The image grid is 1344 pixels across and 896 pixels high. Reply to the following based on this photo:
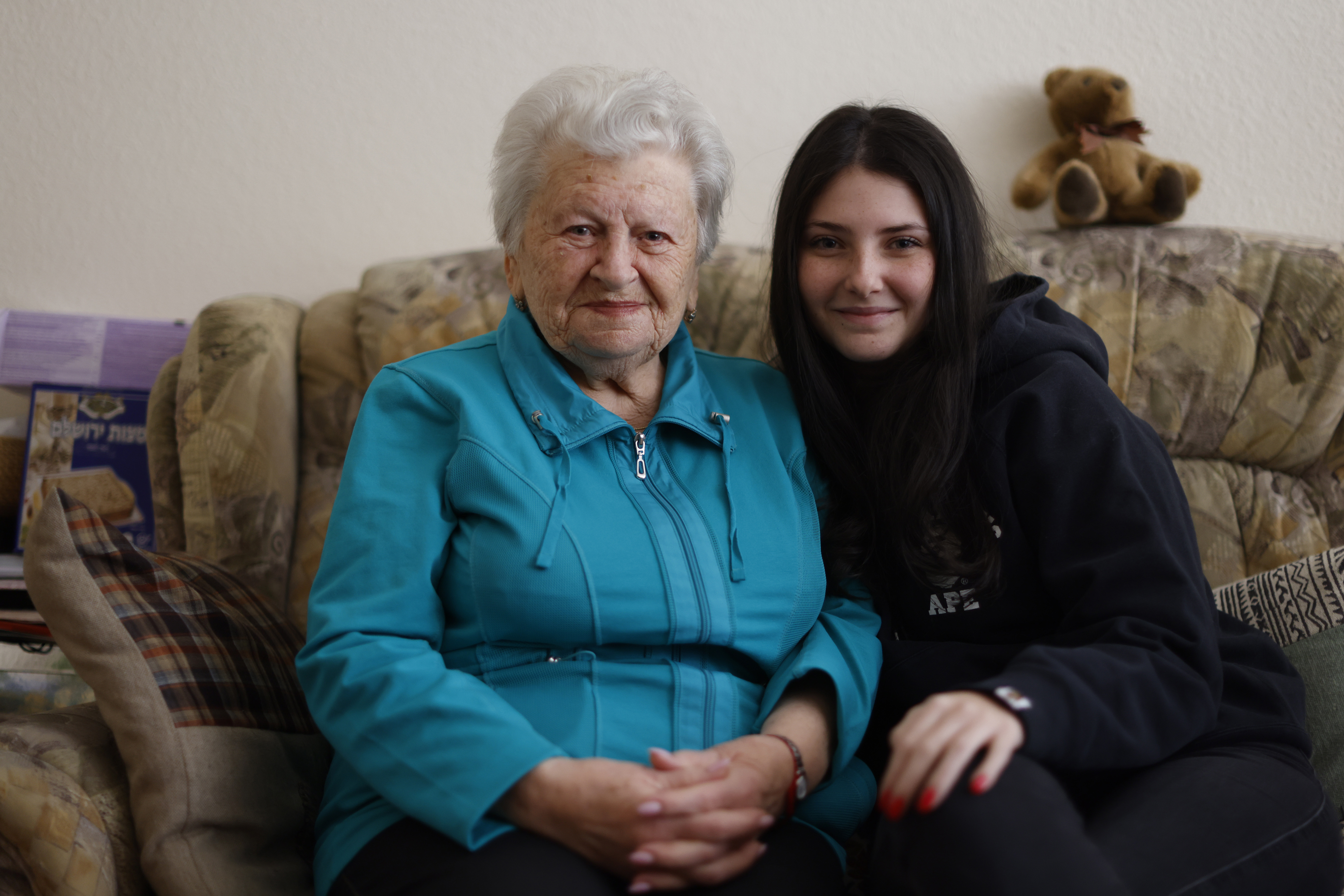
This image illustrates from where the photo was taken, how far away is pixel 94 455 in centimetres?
185

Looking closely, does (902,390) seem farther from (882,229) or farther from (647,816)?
(647,816)

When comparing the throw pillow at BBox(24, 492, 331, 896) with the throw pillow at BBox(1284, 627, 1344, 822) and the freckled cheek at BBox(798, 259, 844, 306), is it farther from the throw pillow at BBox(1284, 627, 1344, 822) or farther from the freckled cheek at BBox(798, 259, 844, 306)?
the throw pillow at BBox(1284, 627, 1344, 822)

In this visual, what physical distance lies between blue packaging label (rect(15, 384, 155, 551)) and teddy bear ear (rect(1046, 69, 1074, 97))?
195 cm

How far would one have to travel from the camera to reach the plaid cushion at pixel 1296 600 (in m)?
1.31

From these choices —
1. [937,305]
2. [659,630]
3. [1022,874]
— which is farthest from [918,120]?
[1022,874]

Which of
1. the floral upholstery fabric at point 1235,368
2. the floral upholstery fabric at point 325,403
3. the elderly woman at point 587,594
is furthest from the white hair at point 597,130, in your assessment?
Result: the floral upholstery fabric at point 1235,368

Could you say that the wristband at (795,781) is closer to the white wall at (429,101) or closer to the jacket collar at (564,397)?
the jacket collar at (564,397)

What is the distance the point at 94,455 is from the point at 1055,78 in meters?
2.11

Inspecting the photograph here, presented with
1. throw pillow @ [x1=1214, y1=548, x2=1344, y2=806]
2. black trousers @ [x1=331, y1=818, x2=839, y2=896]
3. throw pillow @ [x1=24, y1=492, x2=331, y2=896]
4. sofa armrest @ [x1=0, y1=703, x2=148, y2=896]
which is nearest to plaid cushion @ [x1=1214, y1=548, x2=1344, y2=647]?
throw pillow @ [x1=1214, y1=548, x2=1344, y2=806]

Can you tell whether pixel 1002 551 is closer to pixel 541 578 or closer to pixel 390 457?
pixel 541 578

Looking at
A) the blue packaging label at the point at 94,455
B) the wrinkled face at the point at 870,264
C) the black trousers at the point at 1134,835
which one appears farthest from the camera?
the blue packaging label at the point at 94,455

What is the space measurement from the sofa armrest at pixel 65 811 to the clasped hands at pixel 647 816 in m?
0.46

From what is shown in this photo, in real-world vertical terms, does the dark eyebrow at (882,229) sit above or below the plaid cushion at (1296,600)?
above

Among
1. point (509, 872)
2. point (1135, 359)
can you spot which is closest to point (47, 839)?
point (509, 872)
